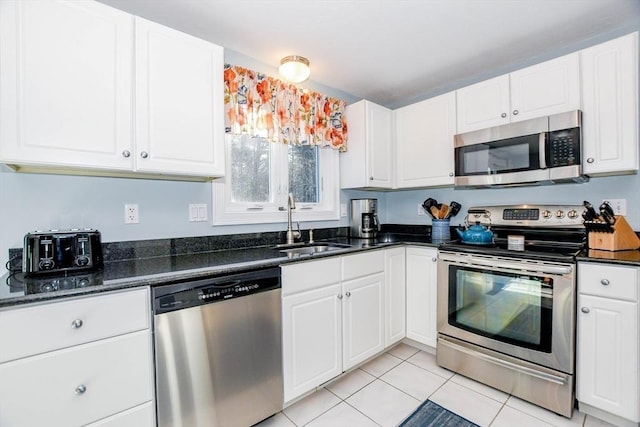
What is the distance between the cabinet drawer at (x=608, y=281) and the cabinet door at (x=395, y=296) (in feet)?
3.75

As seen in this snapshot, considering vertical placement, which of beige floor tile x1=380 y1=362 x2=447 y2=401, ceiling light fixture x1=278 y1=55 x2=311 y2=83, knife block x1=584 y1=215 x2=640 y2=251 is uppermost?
ceiling light fixture x1=278 y1=55 x2=311 y2=83

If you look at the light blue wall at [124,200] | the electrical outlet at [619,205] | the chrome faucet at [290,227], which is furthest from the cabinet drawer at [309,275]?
the electrical outlet at [619,205]

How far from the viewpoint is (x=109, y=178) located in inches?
64.9

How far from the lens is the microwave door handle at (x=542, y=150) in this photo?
75.4 inches

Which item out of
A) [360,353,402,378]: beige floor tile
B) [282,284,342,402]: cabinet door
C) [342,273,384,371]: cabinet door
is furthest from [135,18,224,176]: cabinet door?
[360,353,402,378]: beige floor tile

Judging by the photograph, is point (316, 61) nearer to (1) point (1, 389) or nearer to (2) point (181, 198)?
(2) point (181, 198)

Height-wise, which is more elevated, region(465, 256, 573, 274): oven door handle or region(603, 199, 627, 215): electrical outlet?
region(603, 199, 627, 215): electrical outlet

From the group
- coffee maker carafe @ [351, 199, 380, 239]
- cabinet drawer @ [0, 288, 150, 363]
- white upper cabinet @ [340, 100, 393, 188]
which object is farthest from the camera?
coffee maker carafe @ [351, 199, 380, 239]

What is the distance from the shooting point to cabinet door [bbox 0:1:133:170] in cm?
118

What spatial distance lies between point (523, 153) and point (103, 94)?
2556mm

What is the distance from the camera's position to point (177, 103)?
156 cm

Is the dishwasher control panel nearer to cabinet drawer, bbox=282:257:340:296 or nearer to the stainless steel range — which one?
cabinet drawer, bbox=282:257:340:296

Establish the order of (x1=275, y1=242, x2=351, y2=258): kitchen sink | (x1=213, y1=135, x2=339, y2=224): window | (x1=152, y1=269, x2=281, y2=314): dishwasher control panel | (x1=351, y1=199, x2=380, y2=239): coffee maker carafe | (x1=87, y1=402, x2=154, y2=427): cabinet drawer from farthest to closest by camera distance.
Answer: (x1=351, y1=199, x2=380, y2=239): coffee maker carafe
(x1=275, y1=242, x2=351, y2=258): kitchen sink
(x1=213, y1=135, x2=339, y2=224): window
(x1=152, y1=269, x2=281, y2=314): dishwasher control panel
(x1=87, y1=402, x2=154, y2=427): cabinet drawer

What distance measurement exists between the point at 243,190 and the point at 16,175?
122 centimetres
